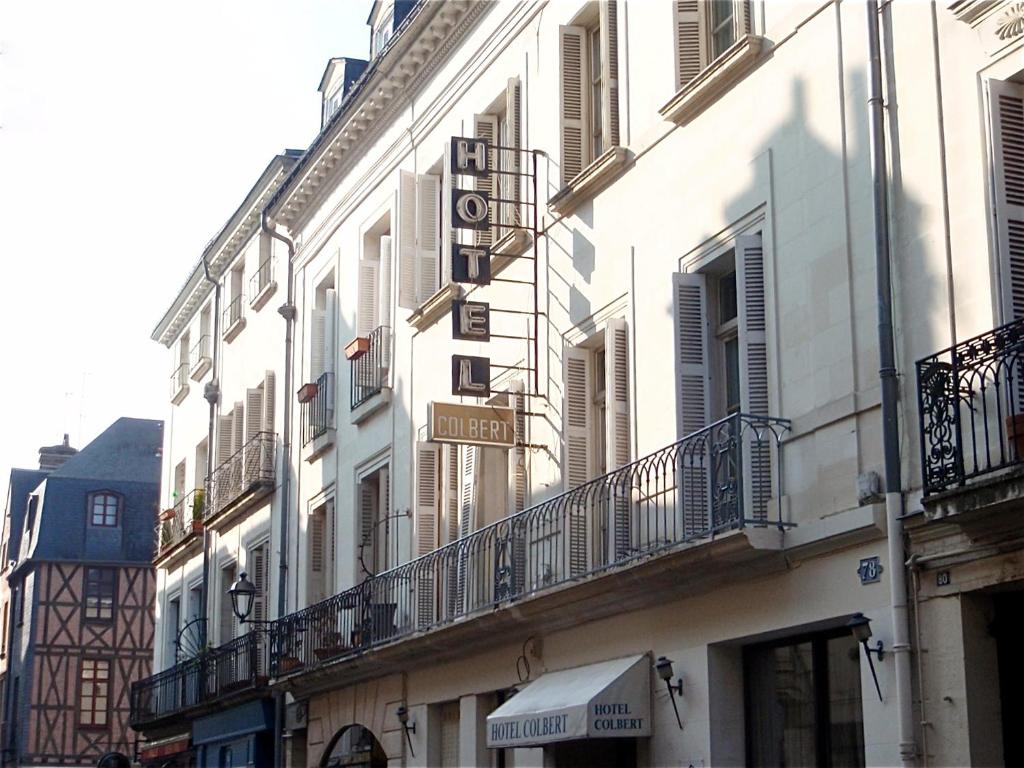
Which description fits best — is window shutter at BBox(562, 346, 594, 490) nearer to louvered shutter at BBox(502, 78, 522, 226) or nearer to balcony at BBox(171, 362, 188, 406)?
louvered shutter at BBox(502, 78, 522, 226)

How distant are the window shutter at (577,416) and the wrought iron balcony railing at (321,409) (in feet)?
28.2

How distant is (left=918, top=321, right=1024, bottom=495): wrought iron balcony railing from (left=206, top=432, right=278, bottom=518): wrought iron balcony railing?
18151 millimetres

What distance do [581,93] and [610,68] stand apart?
96 cm

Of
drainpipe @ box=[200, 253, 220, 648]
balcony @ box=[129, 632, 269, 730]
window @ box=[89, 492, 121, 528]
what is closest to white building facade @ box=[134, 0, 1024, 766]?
balcony @ box=[129, 632, 269, 730]

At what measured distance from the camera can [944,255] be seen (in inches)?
471

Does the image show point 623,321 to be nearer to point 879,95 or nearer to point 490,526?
point 490,526

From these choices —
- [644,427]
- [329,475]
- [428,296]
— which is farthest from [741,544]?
[329,475]

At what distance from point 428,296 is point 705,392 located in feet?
26.5

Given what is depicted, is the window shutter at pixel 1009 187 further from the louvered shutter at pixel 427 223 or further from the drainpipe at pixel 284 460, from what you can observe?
the drainpipe at pixel 284 460

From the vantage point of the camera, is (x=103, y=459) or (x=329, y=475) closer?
(x=329, y=475)

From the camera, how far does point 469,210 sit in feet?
62.1

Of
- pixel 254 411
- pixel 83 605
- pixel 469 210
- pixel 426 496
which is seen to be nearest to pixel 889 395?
pixel 469 210

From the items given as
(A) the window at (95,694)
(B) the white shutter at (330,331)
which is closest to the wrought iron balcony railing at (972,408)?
(B) the white shutter at (330,331)

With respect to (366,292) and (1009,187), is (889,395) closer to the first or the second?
(1009,187)
